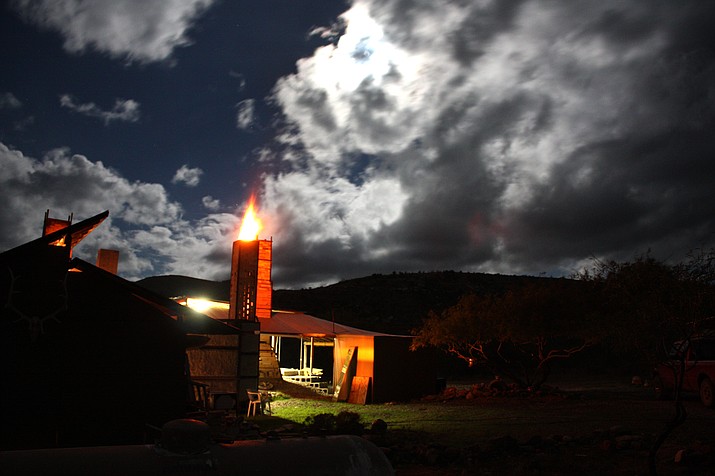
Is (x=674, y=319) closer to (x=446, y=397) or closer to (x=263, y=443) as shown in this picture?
(x=263, y=443)

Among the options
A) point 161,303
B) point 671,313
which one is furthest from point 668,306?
point 161,303

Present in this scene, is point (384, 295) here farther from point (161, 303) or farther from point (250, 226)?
point (161, 303)

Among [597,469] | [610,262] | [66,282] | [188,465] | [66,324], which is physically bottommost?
[597,469]

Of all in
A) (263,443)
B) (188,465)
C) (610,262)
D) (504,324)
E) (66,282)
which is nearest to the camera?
(188,465)

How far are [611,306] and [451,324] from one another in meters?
5.87

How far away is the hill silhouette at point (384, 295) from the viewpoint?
5447 centimetres

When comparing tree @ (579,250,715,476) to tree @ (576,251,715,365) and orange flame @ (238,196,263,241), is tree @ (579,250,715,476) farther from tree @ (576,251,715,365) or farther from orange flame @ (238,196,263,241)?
orange flame @ (238,196,263,241)

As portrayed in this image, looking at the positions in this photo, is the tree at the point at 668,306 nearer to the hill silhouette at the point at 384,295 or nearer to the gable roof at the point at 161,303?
the gable roof at the point at 161,303

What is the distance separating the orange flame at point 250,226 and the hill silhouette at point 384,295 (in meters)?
25.8

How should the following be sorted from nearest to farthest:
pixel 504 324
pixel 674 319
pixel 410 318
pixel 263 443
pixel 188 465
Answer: pixel 188 465 → pixel 263 443 → pixel 674 319 → pixel 504 324 → pixel 410 318

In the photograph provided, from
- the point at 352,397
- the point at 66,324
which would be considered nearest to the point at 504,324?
→ the point at 352,397

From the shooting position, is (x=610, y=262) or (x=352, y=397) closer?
(x=610, y=262)

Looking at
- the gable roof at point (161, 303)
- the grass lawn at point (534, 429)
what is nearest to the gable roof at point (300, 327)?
the grass lawn at point (534, 429)

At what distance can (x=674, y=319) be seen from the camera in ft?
30.5
